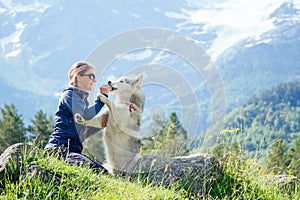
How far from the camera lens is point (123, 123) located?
7859 millimetres

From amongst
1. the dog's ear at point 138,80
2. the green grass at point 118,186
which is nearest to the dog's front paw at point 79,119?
the dog's ear at point 138,80

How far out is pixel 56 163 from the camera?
236 inches

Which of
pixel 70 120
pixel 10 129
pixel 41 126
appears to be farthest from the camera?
pixel 41 126

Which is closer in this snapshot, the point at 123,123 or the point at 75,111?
the point at 75,111

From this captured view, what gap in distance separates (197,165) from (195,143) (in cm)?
166

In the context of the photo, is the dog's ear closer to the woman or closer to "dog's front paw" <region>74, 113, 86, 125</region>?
the woman

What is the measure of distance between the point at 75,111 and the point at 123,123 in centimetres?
90

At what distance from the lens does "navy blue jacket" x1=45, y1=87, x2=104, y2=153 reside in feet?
24.9

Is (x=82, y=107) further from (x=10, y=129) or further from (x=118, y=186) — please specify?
(x=10, y=129)

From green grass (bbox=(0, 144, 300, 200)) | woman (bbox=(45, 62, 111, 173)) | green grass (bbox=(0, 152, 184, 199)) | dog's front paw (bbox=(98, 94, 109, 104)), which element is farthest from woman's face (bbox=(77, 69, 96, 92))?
green grass (bbox=(0, 152, 184, 199))

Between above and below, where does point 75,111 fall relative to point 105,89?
below

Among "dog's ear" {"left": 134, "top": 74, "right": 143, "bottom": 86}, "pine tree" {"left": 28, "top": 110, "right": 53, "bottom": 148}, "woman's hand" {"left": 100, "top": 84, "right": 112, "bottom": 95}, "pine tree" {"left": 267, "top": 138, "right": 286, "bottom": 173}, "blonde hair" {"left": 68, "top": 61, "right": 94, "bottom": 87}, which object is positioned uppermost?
"blonde hair" {"left": 68, "top": 61, "right": 94, "bottom": 87}

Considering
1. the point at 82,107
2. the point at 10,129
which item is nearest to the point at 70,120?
the point at 82,107

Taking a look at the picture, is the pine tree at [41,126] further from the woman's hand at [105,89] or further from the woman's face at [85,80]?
the woman's hand at [105,89]
